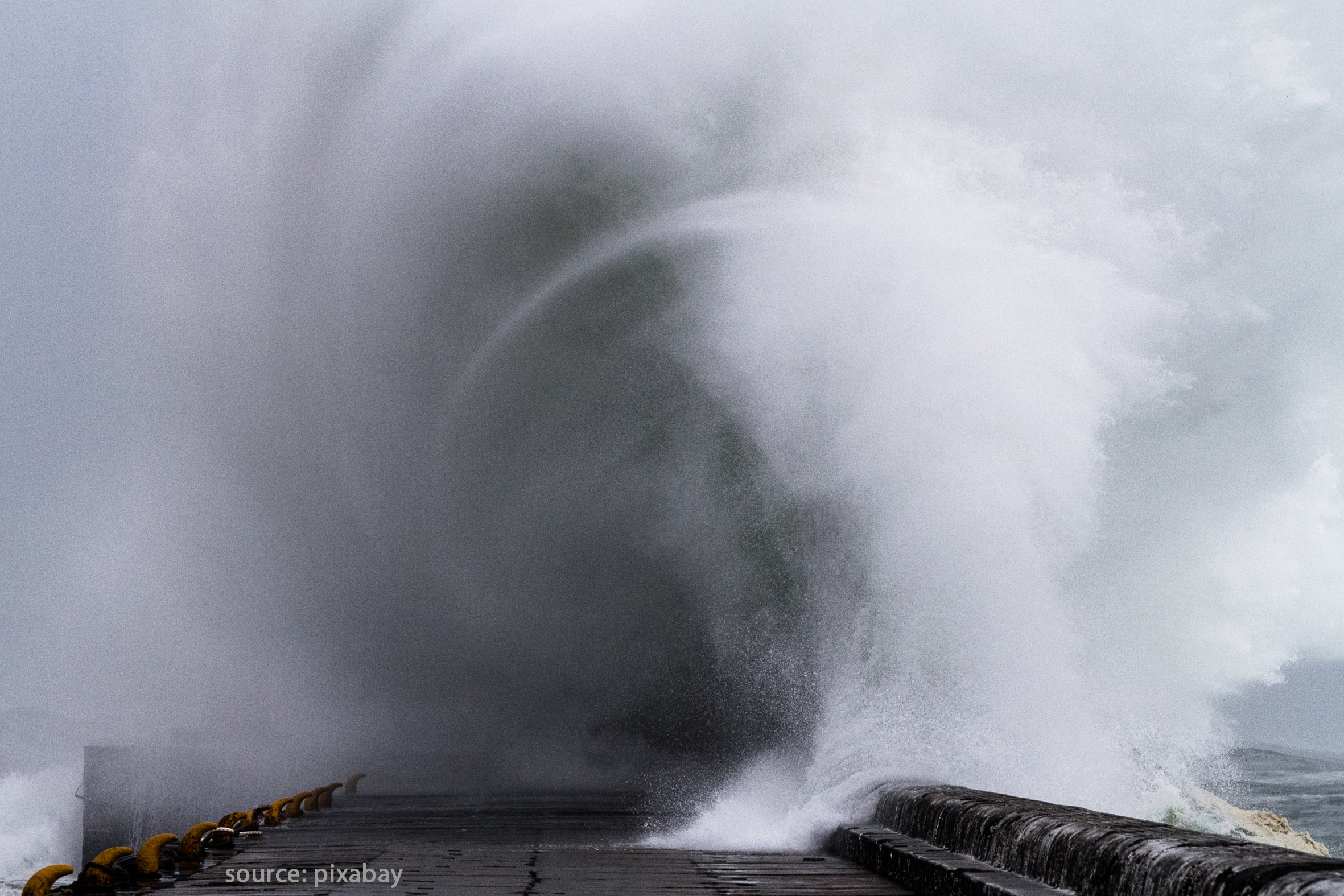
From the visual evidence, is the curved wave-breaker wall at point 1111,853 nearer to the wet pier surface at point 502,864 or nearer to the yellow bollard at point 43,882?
the wet pier surface at point 502,864

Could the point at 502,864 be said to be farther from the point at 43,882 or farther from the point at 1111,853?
the point at 1111,853

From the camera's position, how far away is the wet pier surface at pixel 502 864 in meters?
8.81

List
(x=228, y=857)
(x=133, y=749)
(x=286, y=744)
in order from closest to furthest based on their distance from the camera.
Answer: (x=228, y=857)
(x=133, y=749)
(x=286, y=744)

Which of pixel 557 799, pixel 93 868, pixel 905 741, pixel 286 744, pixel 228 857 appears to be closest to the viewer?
pixel 93 868

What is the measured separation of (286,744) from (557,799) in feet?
65.1

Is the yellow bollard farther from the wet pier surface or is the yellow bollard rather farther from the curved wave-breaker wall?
the curved wave-breaker wall

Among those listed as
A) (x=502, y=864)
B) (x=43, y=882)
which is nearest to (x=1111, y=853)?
(x=43, y=882)

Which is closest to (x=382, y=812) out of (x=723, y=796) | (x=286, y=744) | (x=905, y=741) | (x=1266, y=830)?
(x=723, y=796)

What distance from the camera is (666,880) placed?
9.23 meters

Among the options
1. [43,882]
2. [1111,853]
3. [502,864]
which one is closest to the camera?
[1111,853]

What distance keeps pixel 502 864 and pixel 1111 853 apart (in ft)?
19.6

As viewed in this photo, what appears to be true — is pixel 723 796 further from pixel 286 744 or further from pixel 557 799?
pixel 286 744

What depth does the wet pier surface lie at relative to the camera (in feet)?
28.9

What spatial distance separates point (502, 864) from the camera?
10.8 m
